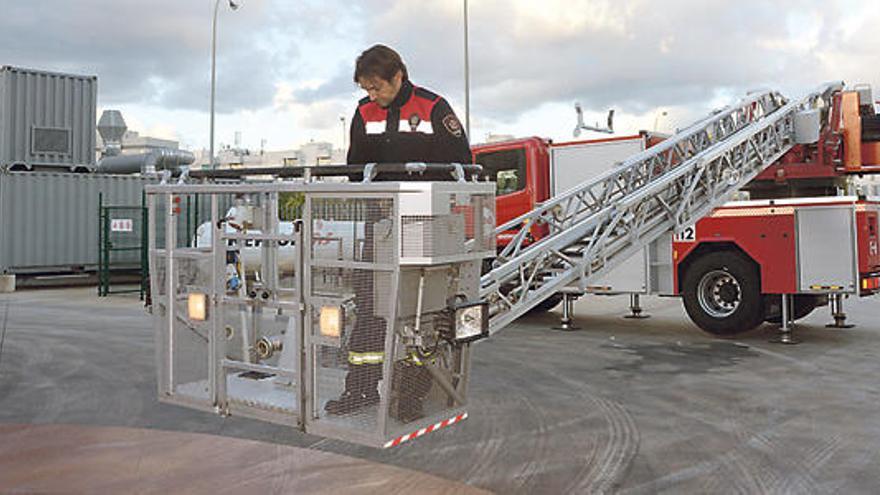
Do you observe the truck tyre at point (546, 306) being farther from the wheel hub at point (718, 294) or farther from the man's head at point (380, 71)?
the man's head at point (380, 71)

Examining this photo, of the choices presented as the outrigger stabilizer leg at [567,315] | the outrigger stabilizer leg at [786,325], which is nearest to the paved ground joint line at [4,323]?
the outrigger stabilizer leg at [567,315]

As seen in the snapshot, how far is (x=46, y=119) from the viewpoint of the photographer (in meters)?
20.5

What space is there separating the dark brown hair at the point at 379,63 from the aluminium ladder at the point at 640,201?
1.95 meters

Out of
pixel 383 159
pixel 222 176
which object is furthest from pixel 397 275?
pixel 222 176

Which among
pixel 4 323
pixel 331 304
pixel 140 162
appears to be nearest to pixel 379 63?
pixel 331 304

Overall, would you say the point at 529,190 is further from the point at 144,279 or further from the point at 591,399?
the point at 144,279

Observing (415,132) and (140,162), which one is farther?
(140,162)

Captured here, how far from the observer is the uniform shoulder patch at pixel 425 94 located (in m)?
4.88

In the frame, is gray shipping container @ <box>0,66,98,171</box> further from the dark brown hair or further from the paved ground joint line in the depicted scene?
the dark brown hair

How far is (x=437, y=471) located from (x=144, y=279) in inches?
546

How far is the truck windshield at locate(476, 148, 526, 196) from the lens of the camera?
40.7 ft

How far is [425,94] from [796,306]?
8536mm

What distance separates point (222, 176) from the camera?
4.92m

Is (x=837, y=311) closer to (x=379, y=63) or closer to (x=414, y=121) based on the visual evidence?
(x=414, y=121)
